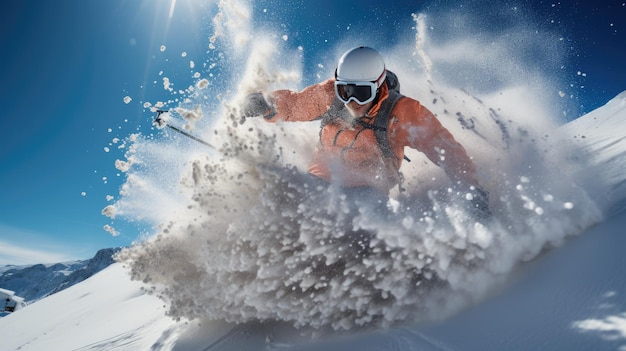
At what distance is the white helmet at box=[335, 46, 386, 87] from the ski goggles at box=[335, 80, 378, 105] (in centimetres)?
7

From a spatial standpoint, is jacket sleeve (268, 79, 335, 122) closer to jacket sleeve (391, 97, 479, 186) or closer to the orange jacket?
the orange jacket

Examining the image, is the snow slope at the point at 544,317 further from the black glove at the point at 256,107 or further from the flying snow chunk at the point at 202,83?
the flying snow chunk at the point at 202,83

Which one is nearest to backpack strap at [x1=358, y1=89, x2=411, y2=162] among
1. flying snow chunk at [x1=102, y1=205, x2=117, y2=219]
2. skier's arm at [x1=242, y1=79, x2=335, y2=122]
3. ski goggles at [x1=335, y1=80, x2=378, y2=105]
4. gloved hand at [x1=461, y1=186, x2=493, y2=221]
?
ski goggles at [x1=335, y1=80, x2=378, y2=105]

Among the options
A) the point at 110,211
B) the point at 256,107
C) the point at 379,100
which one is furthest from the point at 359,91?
the point at 110,211

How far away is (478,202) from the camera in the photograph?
12.4 ft

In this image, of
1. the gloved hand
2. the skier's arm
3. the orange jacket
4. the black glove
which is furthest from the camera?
the skier's arm

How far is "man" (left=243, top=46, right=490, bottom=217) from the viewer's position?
15.4 ft

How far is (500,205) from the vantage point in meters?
4.00

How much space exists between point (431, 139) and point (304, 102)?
194cm

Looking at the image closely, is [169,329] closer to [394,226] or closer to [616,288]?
[394,226]

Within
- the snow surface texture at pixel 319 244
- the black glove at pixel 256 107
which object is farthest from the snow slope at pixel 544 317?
the black glove at pixel 256 107

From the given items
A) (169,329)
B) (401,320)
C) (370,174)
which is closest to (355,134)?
(370,174)

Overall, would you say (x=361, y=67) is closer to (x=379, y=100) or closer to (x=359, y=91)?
(x=359, y=91)

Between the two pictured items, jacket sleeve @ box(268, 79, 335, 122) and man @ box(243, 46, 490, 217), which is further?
jacket sleeve @ box(268, 79, 335, 122)
